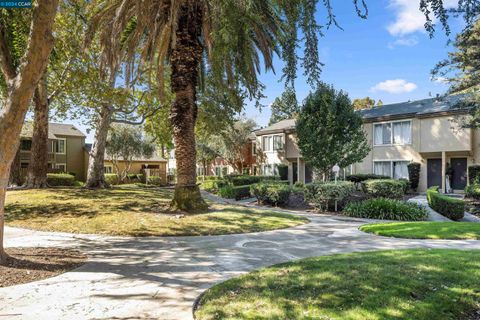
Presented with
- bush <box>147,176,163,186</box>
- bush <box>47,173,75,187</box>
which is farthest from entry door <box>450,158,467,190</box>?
bush <box>47,173,75,187</box>

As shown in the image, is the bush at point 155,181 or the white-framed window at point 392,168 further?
the bush at point 155,181

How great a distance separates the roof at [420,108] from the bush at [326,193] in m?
9.69

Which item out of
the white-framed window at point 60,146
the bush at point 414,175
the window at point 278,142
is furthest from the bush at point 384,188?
the white-framed window at point 60,146

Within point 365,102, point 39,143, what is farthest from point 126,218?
point 365,102

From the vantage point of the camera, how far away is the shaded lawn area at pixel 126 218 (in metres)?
10.5

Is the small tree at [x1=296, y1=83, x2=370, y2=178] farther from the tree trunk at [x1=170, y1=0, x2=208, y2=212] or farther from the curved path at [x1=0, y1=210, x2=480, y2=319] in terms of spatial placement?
the tree trunk at [x1=170, y1=0, x2=208, y2=212]

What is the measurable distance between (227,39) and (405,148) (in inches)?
865

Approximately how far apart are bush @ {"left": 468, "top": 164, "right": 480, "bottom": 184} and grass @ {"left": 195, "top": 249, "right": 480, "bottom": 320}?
1822cm

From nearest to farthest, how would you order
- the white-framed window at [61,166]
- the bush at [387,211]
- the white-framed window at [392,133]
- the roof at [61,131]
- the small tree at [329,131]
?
1. the bush at [387,211]
2. the small tree at [329,131]
3. the white-framed window at [392,133]
4. the roof at [61,131]
5. the white-framed window at [61,166]

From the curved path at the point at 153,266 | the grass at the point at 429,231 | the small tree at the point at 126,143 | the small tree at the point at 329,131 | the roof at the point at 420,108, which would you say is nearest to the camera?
the curved path at the point at 153,266

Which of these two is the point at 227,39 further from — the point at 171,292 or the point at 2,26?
the point at 2,26

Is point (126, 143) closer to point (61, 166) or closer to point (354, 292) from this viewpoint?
point (61, 166)

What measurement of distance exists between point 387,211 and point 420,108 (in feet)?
42.5

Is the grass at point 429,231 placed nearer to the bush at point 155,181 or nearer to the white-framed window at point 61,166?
the bush at point 155,181
